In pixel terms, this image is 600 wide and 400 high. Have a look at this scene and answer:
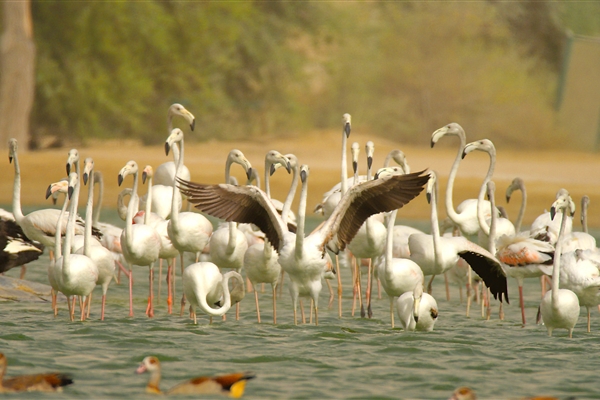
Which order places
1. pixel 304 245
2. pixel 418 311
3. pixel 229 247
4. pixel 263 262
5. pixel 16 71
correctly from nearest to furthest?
pixel 418 311 → pixel 304 245 → pixel 263 262 → pixel 229 247 → pixel 16 71

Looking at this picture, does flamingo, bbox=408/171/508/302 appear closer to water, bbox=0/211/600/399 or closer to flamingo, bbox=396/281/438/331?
water, bbox=0/211/600/399

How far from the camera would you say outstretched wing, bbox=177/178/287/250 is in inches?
313

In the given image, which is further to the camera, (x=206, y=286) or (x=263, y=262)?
(x=263, y=262)

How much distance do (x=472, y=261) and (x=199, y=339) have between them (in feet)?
8.15

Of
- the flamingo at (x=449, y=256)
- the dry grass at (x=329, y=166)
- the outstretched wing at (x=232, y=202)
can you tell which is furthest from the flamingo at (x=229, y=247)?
the dry grass at (x=329, y=166)

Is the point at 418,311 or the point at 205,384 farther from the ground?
the point at 418,311

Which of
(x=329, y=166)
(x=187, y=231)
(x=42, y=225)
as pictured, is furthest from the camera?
(x=329, y=166)

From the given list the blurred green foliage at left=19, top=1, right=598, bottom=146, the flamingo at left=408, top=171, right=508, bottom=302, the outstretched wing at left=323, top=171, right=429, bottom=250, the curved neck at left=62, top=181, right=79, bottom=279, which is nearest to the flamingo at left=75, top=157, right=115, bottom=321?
the curved neck at left=62, top=181, right=79, bottom=279

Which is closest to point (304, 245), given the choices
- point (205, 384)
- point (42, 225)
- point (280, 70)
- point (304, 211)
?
point (304, 211)

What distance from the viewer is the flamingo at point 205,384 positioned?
5824 millimetres

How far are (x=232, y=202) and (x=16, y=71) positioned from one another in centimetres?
1665

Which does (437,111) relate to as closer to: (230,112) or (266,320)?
(230,112)

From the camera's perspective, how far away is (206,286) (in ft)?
26.5

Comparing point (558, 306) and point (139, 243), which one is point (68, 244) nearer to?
point (139, 243)
